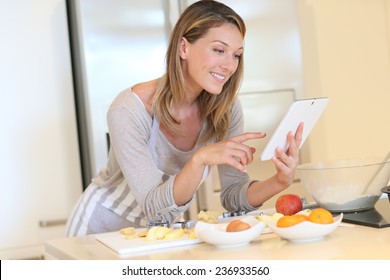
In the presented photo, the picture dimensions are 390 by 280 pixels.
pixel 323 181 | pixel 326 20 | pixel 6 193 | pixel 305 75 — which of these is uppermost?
pixel 326 20

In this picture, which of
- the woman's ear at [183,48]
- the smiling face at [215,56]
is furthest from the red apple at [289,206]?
the woman's ear at [183,48]

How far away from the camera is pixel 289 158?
158cm

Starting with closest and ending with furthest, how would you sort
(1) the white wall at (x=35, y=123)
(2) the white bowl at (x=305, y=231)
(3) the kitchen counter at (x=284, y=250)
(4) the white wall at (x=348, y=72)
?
(3) the kitchen counter at (x=284, y=250) < (2) the white bowl at (x=305, y=231) < (1) the white wall at (x=35, y=123) < (4) the white wall at (x=348, y=72)

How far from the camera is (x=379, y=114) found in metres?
3.27

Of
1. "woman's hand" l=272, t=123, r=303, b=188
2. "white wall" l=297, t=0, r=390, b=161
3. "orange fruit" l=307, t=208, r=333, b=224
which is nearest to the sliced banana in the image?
"woman's hand" l=272, t=123, r=303, b=188

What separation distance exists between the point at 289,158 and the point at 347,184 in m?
0.18

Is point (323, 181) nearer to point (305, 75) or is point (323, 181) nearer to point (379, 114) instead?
point (305, 75)

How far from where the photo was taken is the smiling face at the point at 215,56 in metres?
1.73

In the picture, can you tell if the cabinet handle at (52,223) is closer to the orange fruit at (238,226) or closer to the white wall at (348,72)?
the white wall at (348,72)

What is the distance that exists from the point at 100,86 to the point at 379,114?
4.99 ft

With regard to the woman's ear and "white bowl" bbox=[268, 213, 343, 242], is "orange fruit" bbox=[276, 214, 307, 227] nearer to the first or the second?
"white bowl" bbox=[268, 213, 343, 242]

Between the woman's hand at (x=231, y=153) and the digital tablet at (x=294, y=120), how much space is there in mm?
37
